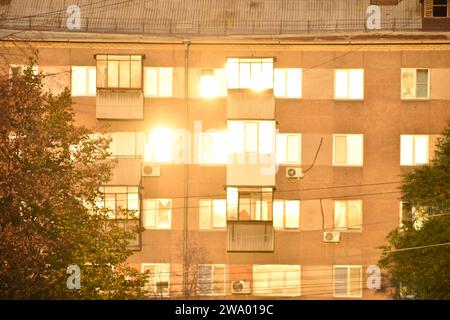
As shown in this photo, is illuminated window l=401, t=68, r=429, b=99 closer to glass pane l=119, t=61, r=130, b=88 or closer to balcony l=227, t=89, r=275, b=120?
balcony l=227, t=89, r=275, b=120

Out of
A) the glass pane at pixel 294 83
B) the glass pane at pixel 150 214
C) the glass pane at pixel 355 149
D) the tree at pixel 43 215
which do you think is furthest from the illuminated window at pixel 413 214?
the tree at pixel 43 215

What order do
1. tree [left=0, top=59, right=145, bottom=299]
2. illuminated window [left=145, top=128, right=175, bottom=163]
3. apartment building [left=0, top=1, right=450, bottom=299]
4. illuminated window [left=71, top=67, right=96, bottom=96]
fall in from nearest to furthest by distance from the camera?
tree [left=0, top=59, right=145, bottom=299] → apartment building [left=0, top=1, right=450, bottom=299] → illuminated window [left=145, top=128, right=175, bottom=163] → illuminated window [left=71, top=67, right=96, bottom=96]

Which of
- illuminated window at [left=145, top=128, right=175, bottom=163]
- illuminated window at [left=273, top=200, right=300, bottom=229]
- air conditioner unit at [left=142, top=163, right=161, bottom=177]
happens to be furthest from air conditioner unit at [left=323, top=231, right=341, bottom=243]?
air conditioner unit at [left=142, top=163, right=161, bottom=177]

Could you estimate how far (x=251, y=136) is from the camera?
49094 mm

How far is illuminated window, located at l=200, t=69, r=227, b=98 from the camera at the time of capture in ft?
164

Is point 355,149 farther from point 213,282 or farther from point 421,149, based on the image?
point 213,282

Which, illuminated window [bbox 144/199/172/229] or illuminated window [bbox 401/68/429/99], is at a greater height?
illuminated window [bbox 401/68/429/99]

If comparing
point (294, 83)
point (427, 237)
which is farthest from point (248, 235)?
point (427, 237)

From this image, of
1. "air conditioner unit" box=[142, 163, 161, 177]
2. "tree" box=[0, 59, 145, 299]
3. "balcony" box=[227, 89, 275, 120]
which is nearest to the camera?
"tree" box=[0, 59, 145, 299]

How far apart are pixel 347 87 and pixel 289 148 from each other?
3.75 m

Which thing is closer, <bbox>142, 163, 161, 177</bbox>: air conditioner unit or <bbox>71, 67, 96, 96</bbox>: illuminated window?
<bbox>142, 163, 161, 177</bbox>: air conditioner unit

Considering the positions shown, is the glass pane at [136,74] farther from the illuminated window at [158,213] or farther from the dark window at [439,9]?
the dark window at [439,9]
